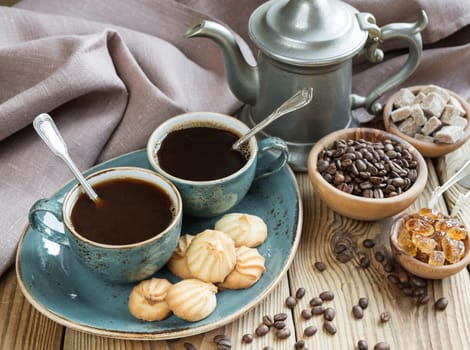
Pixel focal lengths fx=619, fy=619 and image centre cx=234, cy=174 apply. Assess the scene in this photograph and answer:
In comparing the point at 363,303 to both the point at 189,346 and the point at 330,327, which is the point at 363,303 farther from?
the point at 189,346

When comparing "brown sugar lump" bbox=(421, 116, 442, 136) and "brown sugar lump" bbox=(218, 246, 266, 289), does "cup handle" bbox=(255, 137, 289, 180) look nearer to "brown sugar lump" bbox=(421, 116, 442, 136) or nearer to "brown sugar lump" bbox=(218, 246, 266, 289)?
"brown sugar lump" bbox=(218, 246, 266, 289)

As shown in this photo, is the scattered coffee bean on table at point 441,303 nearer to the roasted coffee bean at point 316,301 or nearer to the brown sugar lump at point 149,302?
the roasted coffee bean at point 316,301

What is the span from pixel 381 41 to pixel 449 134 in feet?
0.82

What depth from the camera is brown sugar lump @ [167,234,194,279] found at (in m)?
1.11

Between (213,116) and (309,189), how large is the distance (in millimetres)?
272

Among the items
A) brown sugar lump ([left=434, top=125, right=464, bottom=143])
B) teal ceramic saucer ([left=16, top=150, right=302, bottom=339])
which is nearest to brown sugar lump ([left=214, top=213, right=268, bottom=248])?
teal ceramic saucer ([left=16, top=150, right=302, bottom=339])


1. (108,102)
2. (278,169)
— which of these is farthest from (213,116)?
(108,102)

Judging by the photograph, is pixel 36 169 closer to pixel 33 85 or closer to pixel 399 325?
pixel 33 85

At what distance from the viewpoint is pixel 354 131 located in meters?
1.32

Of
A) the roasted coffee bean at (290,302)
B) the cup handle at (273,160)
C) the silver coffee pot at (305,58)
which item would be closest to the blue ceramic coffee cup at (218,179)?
the cup handle at (273,160)

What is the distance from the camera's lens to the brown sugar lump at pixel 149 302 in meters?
1.03

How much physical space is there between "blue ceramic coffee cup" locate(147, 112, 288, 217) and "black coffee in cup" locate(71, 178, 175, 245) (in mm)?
54

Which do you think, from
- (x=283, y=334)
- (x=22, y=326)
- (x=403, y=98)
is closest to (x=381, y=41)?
(x=403, y=98)

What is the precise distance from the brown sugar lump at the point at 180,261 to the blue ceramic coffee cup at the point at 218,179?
0.08 meters
